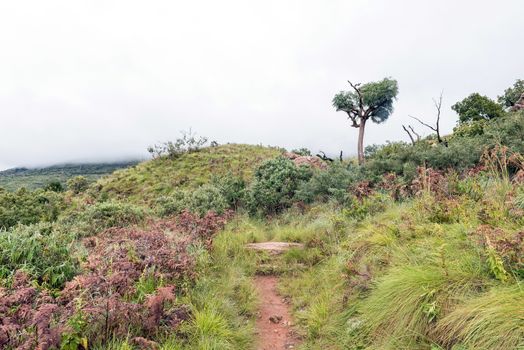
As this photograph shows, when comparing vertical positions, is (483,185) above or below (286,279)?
above

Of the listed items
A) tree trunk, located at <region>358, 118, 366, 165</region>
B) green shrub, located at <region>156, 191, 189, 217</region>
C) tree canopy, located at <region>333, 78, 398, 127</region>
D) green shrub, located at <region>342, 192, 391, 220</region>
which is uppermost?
tree canopy, located at <region>333, 78, 398, 127</region>

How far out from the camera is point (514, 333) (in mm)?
2600

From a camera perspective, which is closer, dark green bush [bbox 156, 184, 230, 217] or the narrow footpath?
the narrow footpath

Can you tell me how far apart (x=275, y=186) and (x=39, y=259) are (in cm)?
940

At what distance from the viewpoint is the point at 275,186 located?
13.6 m

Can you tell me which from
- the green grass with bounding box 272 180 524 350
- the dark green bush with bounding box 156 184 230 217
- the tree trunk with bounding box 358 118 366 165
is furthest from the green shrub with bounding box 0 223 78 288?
the tree trunk with bounding box 358 118 366 165

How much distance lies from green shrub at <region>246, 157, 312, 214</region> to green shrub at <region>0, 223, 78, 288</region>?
824cm

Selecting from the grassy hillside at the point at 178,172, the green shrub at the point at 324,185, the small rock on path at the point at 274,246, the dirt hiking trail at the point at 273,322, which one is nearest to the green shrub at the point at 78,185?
the grassy hillside at the point at 178,172

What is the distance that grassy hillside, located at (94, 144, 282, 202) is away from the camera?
→ 23323mm

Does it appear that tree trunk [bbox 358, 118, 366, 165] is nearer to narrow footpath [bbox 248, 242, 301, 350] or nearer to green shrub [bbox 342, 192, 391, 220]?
green shrub [bbox 342, 192, 391, 220]

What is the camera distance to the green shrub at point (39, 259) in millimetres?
4582

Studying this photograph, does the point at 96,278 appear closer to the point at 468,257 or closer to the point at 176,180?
the point at 468,257

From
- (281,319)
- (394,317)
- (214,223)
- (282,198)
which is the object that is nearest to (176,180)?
(282,198)

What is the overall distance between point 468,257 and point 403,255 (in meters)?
0.94
